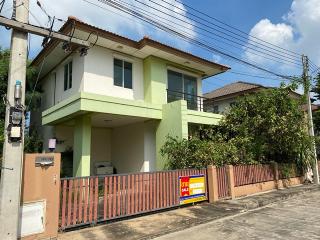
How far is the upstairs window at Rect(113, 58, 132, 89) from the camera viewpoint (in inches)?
511

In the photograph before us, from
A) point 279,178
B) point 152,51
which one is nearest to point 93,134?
point 152,51

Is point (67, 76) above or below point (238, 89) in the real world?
below

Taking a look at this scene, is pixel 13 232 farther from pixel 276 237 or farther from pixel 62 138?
pixel 62 138

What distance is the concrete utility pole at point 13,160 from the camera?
5363mm

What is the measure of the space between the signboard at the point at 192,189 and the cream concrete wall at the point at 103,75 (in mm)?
5218

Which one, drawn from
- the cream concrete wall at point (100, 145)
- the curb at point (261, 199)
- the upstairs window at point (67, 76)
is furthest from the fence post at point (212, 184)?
the upstairs window at point (67, 76)

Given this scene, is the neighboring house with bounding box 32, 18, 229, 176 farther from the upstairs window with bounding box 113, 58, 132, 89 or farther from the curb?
the curb

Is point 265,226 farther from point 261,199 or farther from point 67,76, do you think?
point 67,76

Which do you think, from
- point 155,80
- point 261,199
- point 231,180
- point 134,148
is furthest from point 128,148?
point 261,199

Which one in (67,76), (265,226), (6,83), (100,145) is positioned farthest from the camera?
(100,145)

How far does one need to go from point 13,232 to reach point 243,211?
22.5 feet

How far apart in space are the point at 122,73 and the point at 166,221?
7.62 m

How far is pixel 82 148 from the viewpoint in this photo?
11.1 meters

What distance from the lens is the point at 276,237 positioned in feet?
21.1
